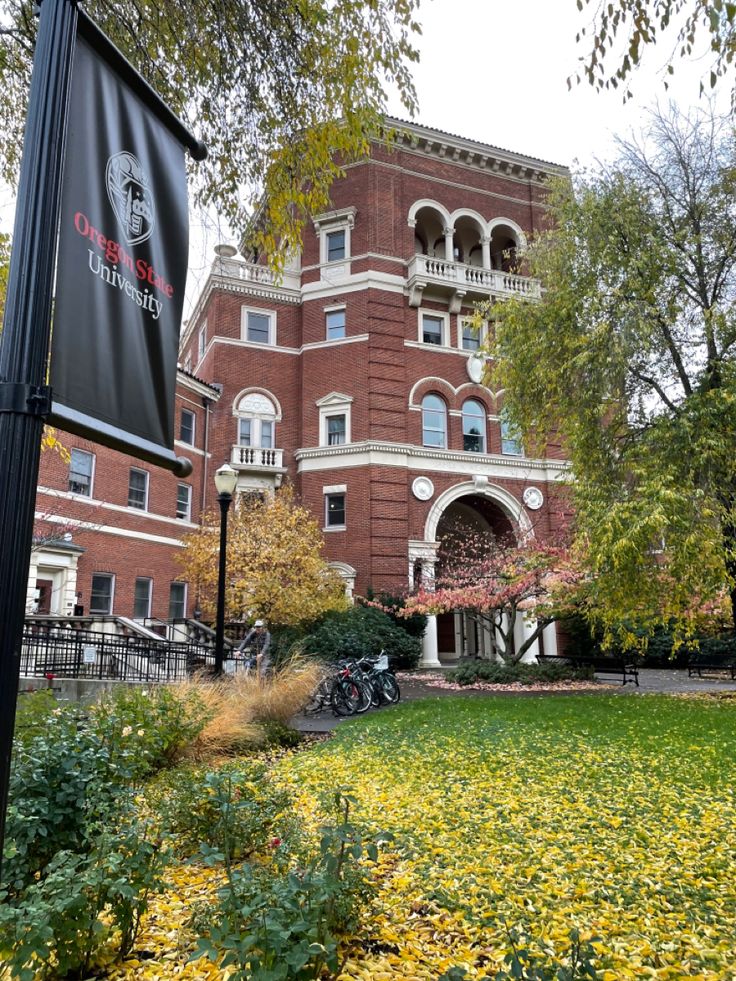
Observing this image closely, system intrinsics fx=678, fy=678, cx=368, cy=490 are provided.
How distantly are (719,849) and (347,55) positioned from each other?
7104 mm

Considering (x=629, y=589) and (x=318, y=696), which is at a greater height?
(x=629, y=589)

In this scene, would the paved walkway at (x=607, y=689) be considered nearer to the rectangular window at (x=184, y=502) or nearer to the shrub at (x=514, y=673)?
the shrub at (x=514, y=673)

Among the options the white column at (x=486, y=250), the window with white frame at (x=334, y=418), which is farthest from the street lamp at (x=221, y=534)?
the white column at (x=486, y=250)

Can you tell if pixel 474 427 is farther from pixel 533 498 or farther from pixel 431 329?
pixel 431 329

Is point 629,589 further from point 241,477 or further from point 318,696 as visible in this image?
point 241,477

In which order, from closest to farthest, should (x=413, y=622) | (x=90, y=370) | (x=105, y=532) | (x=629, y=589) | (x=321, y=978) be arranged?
1. (x=90, y=370)
2. (x=321, y=978)
3. (x=629, y=589)
4. (x=105, y=532)
5. (x=413, y=622)

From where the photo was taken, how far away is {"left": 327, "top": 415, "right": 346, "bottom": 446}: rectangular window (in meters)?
29.9

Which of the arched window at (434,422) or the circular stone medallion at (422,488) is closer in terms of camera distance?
the circular stone medallion at (422,488)

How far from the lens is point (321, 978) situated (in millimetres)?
3359

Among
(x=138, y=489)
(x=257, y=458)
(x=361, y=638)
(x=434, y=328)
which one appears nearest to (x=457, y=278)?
(x=434, y=328)

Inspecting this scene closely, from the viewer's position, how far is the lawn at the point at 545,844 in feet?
12.1

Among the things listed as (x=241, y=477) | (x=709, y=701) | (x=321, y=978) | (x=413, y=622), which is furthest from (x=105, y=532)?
(x=321, y=978)

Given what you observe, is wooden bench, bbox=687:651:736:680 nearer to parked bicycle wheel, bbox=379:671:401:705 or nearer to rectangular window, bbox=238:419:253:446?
parked bicycle wheel, bbox=379:671:401:705

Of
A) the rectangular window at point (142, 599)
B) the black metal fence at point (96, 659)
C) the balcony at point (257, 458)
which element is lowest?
the black metal fence at point (96, 659)
